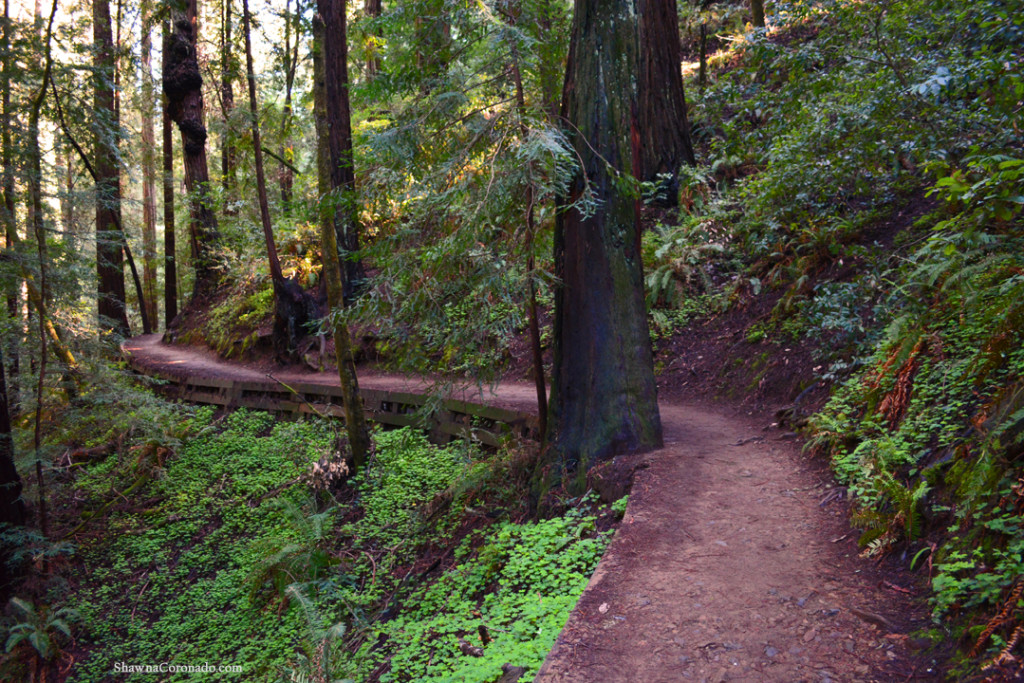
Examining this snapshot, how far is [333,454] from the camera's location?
371 inches

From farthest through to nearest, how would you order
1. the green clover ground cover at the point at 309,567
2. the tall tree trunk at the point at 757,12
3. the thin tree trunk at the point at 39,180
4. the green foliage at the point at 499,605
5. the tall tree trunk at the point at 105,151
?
the tall tree trunk at the point at 757,12
the tall tree trunk at the point at 105,151
the thin tree trunk at the point at 39,180
the green clover ground cover at the point at 309,567
the green foliage at the point at 499,605

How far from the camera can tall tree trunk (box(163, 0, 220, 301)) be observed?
16.4 meters

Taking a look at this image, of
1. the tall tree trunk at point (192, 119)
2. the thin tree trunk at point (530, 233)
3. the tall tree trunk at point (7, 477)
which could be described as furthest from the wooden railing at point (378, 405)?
the tall tree trunk at point (192, 119)

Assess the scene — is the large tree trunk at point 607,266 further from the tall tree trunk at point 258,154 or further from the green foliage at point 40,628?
the tall tree trunk at point 258,154

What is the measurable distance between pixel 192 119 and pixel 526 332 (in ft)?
40.4

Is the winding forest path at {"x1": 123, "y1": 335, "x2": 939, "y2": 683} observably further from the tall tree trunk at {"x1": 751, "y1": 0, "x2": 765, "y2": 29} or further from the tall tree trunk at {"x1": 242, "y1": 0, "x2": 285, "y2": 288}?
the tall tree trunk at {"x1": 751, "y1": 0, "x2": 765, "y2": 29}

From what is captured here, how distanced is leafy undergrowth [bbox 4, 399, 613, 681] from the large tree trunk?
3.00 ft

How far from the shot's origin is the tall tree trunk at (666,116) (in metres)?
12.3

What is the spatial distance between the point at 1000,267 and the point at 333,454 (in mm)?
8413

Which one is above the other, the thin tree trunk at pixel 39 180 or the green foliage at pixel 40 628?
the thin tree trunk at pixel 39 180

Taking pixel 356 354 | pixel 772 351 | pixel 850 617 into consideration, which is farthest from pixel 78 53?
pixel 850 617

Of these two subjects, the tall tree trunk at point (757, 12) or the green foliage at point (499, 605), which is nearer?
the green foliage at point (499, 605)

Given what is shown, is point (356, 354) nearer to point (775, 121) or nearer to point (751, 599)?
point (775, 121)

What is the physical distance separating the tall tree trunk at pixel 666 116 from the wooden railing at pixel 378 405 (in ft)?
21.5
